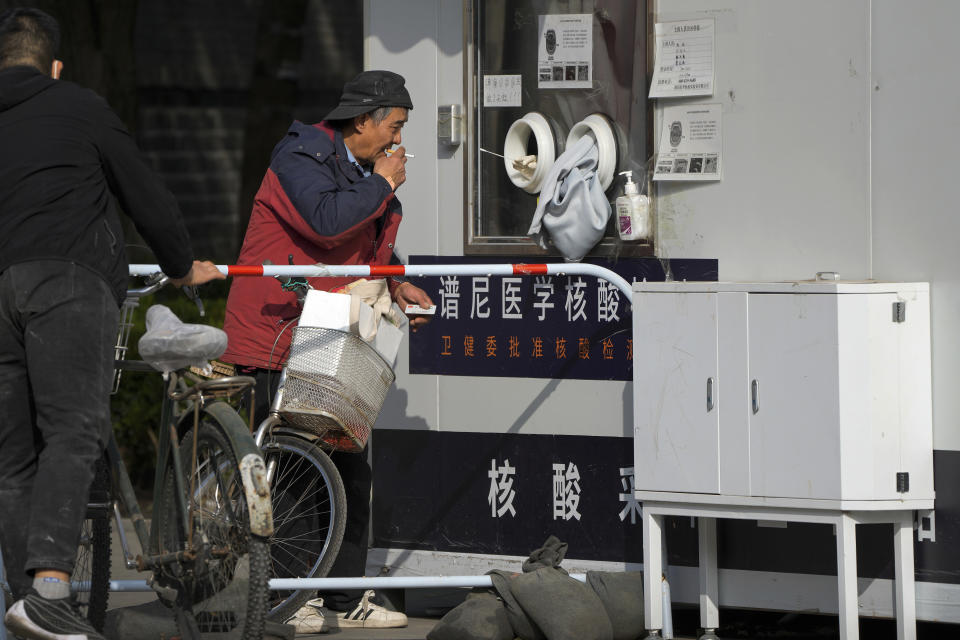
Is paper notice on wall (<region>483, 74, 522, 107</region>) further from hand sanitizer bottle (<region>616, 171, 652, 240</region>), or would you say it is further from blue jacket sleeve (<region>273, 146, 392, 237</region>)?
blue jacket sleeve (<region>273, 146, 392, 237</region>)

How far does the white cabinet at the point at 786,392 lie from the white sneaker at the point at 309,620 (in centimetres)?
150

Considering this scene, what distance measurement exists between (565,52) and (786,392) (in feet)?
5.91

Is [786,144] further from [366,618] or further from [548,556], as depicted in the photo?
[366,618]

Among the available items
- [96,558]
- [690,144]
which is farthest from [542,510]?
[96,558]

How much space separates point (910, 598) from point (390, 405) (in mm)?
2308

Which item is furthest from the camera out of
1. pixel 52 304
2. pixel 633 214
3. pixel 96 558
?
pixel 633 214

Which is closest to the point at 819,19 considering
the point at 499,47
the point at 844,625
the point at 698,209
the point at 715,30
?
the point at 715,30

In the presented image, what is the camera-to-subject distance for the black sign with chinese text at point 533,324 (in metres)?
6.14

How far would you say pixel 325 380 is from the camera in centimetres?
543

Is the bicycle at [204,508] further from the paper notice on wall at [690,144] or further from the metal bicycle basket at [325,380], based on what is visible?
the paper notice on wall at [690,144]

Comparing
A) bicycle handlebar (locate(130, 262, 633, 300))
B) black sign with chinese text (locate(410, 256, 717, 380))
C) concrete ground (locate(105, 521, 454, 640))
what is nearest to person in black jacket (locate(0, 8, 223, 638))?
bicycle handlebar (locate(130, 262, 633, 300))

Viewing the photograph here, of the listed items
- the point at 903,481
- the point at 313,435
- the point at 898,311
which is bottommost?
the point at 903,481

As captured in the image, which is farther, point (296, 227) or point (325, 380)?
point (296, 227)

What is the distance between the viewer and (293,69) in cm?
1441
